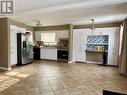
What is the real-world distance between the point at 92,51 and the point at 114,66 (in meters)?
1.51

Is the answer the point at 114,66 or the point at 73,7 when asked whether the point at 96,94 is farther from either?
the point at 114,66

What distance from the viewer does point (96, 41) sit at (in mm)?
7781

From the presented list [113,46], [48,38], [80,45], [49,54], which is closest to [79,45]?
[80,45]

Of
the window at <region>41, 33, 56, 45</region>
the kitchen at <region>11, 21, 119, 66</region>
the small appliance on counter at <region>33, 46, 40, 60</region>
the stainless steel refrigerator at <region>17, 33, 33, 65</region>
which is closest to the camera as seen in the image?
the stainless steel refrigerator at <region>17, 33, 33, 65</region>

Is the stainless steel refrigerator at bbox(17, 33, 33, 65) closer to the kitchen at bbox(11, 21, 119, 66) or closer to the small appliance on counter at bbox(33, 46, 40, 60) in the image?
the kitchen at bbox(11, 21, 119, 66)

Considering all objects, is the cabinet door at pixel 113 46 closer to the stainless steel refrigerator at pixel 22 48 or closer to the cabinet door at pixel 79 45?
the cabinet door at pixel 79 45

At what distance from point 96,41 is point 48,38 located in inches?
133

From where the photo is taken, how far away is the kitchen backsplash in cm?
752

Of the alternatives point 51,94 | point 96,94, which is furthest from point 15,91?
point 96,94

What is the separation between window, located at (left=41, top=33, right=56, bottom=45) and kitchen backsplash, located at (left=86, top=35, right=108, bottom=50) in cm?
248

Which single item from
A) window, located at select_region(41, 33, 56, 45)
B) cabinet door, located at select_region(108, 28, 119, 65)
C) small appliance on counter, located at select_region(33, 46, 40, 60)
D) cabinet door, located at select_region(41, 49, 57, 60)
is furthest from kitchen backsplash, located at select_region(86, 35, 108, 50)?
small appliance on counter, located at select_region(33, 46, 40, 60)

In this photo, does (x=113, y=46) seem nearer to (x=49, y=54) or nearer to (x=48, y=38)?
(x=49, y=54)

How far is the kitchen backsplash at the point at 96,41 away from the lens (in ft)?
24.7

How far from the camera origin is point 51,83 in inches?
161
